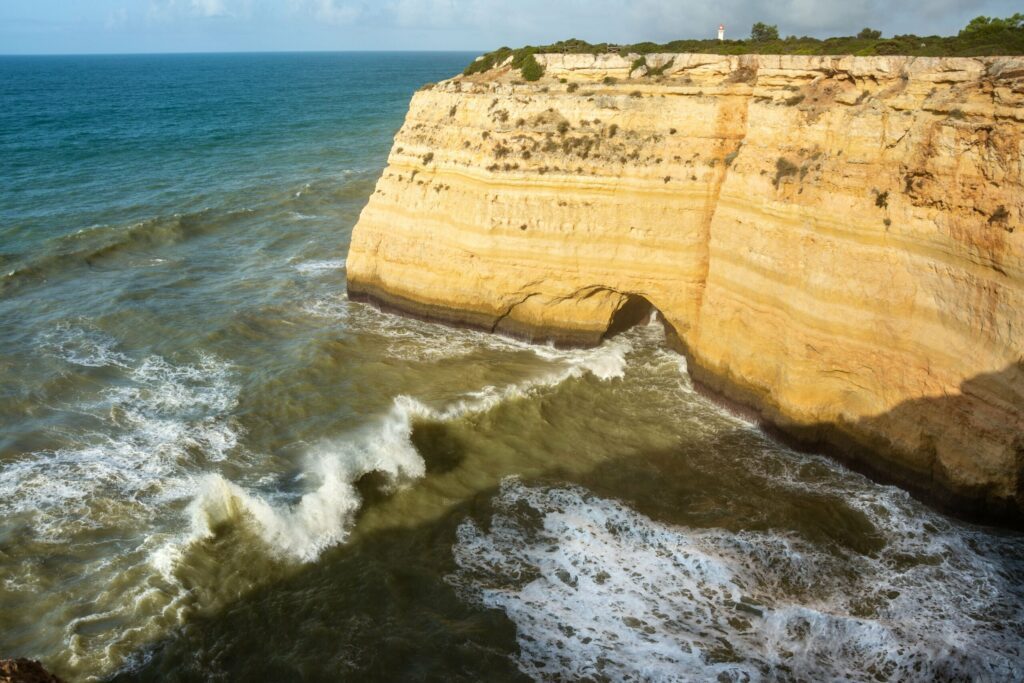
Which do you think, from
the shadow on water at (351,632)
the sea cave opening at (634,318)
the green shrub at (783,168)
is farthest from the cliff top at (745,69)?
the shadow on water at (351,632)

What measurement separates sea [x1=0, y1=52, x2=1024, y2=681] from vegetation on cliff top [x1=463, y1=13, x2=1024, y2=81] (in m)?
8.82

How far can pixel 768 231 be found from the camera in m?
16.7

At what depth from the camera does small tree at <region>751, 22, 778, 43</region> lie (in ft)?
77.2

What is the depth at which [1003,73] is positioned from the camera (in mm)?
13461

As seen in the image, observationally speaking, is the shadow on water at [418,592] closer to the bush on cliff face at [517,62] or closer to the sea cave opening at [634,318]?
the sea cave opening at [634,318]

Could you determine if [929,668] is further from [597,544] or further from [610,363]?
[610,363]

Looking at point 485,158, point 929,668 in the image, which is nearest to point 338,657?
point 929,668

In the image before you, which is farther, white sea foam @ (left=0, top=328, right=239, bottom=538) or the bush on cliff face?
the bush on cliff face

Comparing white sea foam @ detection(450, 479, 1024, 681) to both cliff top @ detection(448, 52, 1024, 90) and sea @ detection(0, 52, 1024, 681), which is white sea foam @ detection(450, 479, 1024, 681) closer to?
sea @ detection(0, 52, 1024, 681)

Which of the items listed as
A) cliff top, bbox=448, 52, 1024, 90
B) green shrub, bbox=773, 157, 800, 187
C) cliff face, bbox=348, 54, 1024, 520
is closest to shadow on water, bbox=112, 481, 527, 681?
Answer: cliff face, bbox=348, 54, 1024, 520

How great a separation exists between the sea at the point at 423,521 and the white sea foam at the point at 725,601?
0.05 meters

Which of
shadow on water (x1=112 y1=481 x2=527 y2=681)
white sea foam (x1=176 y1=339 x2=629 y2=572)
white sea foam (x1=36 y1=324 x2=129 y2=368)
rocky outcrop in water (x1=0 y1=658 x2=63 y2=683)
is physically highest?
rocky outcrop in water (x1=0 y1=658 x2=63 y2=683)

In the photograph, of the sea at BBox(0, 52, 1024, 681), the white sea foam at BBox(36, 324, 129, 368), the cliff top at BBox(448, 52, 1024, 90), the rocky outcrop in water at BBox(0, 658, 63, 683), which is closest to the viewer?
the rocky outcrop in water at BBox(0, 658, 63, 683)

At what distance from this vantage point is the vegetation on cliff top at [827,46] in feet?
53.4
